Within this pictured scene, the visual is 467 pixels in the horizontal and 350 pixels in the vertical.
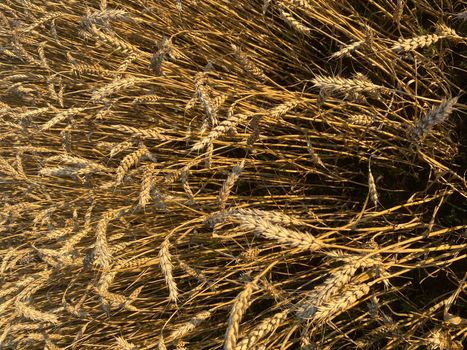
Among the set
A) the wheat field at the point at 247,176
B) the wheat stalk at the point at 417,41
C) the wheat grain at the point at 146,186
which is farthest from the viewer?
the wheat field at the point at 247,176

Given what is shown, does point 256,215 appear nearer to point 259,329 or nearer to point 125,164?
point 259,329

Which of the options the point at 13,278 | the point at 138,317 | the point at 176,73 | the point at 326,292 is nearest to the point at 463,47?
the point at 176,73

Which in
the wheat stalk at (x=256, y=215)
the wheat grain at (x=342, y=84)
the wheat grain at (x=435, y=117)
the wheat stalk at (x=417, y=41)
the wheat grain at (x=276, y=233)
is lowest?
the wheat stalk at (x=256, y=215)

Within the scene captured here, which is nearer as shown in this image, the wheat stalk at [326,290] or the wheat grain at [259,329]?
the wheat stalk at [326,290]

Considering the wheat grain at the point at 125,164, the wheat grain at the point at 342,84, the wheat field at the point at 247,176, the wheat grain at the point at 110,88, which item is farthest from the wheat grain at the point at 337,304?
the wheat grain at the point at 110,88

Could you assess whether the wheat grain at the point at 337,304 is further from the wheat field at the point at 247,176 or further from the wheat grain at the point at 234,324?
the wheat field at the point at 247,176

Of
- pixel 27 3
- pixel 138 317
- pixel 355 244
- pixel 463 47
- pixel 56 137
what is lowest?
pixel 138 317

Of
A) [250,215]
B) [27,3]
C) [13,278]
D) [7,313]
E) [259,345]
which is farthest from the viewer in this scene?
[13,278]

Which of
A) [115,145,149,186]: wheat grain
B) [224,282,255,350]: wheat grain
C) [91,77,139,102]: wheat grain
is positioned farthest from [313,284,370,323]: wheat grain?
[91,77,139,102]: wheat grain

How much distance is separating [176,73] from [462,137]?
93 cm

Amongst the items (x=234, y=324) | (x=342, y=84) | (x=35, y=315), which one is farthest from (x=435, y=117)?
(x=35, y=315)

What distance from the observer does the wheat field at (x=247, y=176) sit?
3.84ft

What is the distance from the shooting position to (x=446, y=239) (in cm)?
130

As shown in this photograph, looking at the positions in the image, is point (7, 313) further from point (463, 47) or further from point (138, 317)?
point (463, 47)
